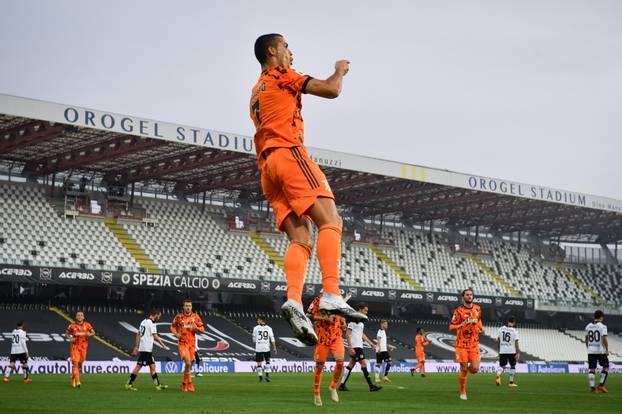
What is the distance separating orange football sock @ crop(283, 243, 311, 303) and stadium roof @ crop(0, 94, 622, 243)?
102ft

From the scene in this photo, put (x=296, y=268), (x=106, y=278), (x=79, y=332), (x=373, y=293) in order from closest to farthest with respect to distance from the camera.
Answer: (x=296, y=268) < (x=79, y=332) < (x=106, y=278) < (x=373, y=293)

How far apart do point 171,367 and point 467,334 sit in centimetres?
1900

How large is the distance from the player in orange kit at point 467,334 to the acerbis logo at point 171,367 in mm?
18447

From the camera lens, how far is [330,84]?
5652 millimetres

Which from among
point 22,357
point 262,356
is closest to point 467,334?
point 262,356

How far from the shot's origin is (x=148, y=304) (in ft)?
143

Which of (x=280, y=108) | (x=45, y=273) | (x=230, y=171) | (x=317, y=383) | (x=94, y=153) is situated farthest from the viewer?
(x=230, y=171)

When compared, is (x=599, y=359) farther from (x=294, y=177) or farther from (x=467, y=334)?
(x=294, y=177)

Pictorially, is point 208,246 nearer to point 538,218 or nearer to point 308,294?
point 308,294

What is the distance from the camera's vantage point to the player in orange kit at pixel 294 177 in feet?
18.4

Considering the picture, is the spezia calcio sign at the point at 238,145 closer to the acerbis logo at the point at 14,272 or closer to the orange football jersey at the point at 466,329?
the acerbis logo at the point at 14,272

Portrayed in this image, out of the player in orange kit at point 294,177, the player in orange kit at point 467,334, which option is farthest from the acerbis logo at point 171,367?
the player in orange kit at point 294,177

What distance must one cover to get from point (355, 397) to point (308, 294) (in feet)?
80.4

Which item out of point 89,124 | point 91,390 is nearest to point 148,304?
point 89,124
